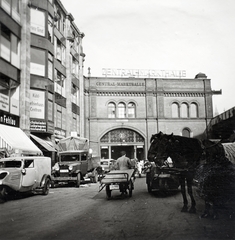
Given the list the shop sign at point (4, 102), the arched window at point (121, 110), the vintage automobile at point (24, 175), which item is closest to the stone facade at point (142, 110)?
the arched window at point (121, 110)

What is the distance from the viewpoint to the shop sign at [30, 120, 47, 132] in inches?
894

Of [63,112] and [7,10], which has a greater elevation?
[7,10]

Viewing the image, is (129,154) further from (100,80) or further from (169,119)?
(100,80)

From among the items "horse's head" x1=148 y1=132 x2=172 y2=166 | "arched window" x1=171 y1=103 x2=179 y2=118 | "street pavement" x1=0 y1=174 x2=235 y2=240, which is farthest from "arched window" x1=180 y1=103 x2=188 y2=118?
"horse's head" x1=148 y1=132 x2=172 y2=166

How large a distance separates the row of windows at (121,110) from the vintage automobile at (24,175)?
82.0 ft

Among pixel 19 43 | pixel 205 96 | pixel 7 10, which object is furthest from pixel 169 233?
pixel 205 96

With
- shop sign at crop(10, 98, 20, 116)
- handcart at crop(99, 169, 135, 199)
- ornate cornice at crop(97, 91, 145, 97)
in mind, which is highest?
ornate cornice at crop(97, 91, 145, 97)

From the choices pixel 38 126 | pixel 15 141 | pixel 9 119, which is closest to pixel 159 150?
pixel 15 141

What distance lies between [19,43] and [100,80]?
19.9 meters

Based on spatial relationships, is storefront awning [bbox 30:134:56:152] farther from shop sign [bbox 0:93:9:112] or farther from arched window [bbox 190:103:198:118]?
arched window [bbox 190:103:198:118]

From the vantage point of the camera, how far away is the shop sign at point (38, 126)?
22697 millimetres

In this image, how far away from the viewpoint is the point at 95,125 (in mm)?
38688

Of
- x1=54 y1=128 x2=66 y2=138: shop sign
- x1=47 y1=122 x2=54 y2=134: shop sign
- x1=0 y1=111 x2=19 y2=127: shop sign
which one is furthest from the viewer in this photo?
Answer: x1=54 y1=128 x2=66 y2=138: shop sign

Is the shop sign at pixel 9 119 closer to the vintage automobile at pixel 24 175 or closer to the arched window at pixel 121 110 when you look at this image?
the vintage automobile at pixel 24 175
